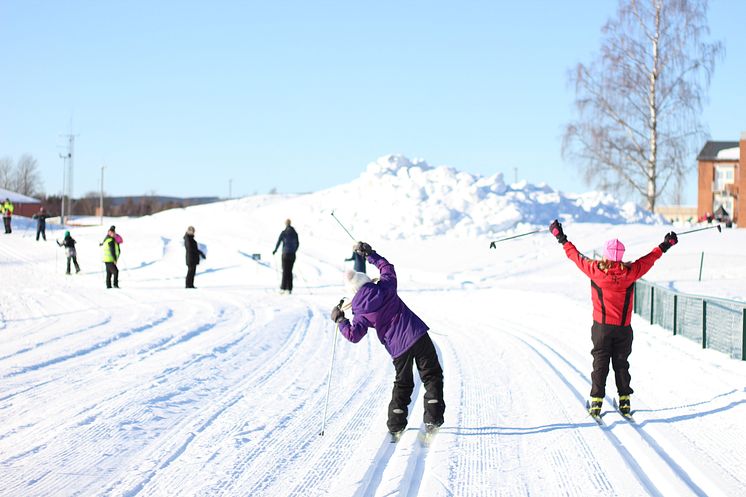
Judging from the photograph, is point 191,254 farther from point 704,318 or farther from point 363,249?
point 363,249

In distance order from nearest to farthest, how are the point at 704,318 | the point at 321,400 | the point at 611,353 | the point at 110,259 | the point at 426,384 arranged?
the point at 426,384, the point at 611,353, the point at 321,400, the point at 704,318, the point at 110,259

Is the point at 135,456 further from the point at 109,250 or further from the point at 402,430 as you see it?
the point at 109,250

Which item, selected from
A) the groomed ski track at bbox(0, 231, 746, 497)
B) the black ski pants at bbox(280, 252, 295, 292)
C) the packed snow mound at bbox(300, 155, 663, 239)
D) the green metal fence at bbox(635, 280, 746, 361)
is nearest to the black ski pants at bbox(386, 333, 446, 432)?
the groomed ski track at bbox(0, 231, 746, 497)

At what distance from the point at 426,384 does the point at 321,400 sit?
5.61 feet

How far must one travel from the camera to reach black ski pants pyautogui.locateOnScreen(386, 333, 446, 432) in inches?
262

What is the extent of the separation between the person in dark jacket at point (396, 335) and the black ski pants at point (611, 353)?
156 centimetres

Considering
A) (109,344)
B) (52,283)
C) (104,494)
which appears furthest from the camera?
(52,283)

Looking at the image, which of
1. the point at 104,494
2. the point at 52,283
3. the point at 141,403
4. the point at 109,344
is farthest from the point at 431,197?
the point at 104,494

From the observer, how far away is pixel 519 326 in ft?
48.4

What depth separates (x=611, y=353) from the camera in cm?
751

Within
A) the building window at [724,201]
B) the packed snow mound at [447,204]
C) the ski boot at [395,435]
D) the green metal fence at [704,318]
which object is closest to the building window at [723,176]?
the building window at [724,201]

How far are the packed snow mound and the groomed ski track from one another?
2104 cm

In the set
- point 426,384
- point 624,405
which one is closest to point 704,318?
point 624,405

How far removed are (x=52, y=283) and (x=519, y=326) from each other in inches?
560
